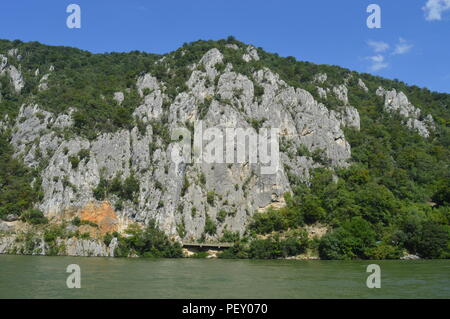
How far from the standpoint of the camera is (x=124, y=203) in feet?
280

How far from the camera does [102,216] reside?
81.9 meters

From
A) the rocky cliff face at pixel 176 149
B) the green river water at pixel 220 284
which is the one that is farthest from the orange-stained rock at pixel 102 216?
the green river water at pixel 220 284

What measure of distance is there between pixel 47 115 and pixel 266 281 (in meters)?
81.3

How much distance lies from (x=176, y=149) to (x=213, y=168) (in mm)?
9507

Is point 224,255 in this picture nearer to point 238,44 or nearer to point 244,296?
point 244,296

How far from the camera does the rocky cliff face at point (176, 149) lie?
84.3m

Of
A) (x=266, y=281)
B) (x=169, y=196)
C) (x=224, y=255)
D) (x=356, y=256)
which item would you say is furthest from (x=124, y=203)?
(x=266, y=281)

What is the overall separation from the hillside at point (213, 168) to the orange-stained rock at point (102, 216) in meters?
0.26

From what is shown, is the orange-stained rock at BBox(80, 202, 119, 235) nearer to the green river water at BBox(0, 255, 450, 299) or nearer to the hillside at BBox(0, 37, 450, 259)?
the hillside at BBox(0, 37, 450, 259)

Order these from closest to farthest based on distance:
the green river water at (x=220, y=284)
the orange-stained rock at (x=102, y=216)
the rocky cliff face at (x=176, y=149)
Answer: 1. the green river water at (x=220, y=284)
2. the orange-stained rock at (x=102, y=216)
3. the rocky cliff face at (x=176, y=149)

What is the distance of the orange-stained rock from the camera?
8006 centimetres

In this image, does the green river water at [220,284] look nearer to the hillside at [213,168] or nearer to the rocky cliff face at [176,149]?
the hillside at [213,168]

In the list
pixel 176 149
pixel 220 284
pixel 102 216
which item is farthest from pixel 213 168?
pixel 220 284

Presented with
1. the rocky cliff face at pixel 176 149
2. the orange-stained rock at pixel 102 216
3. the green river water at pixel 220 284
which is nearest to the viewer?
the green river water at pixel 220 284
